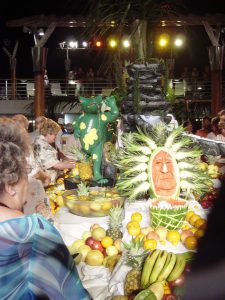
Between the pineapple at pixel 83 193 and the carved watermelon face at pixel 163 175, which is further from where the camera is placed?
the pineapple at pixel 83 193

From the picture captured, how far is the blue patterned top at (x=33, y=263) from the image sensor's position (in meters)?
1.53

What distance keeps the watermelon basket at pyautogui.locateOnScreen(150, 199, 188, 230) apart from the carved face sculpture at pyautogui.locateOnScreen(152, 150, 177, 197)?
0.29m

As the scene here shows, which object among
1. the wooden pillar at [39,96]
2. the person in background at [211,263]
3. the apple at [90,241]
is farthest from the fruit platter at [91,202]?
the wooden pillar at [39,96]

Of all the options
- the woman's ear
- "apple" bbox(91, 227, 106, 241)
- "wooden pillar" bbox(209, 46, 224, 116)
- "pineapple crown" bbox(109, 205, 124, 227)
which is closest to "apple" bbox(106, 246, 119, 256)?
"apple" bbox(91, 227, 106, 241)

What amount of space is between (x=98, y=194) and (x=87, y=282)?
1.30 metres

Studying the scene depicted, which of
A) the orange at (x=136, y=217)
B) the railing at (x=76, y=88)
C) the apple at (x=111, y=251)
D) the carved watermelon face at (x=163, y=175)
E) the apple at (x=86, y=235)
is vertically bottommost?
the apple at (x=111, y=251)

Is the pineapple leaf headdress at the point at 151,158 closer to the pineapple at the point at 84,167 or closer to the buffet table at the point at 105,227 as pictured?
the buffet table at the point at 105,227

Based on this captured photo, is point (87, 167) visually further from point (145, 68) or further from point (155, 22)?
point (155, 22)

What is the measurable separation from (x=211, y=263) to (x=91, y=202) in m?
3.59

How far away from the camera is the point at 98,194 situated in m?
4.66

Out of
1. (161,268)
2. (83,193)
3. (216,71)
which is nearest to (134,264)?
(161,268)

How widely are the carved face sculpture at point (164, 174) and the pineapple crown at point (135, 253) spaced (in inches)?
29.5

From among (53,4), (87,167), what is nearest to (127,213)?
(87,167)

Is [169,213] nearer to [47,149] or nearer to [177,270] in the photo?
[177,270]
